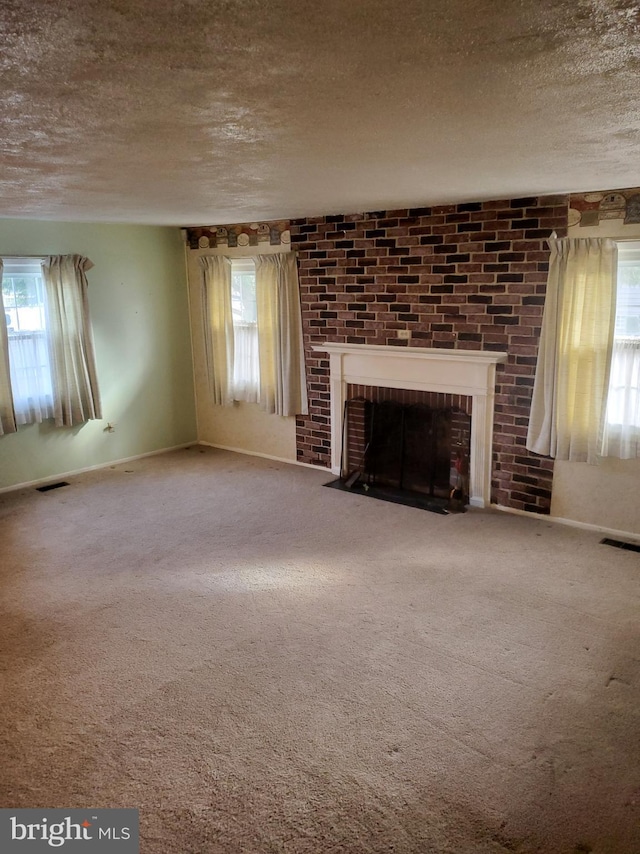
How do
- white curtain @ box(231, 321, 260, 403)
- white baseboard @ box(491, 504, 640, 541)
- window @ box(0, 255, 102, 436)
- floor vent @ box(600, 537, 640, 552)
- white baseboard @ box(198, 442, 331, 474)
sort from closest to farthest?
floor vent @ box(600, 537, 640, 552), white baseboard @ box(491, 504, 640, 541), window @ box(0, 255, 102, 436), white baseboard @ box(198, 442, 331, 474), white curtain @ box(231, 321, 260, 403)

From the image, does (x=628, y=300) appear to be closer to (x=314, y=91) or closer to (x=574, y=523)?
(x=574, y=523)

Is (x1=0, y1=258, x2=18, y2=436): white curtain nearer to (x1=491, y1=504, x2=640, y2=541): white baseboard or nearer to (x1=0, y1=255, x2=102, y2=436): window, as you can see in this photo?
(x1=0, y1=255, x2=102, y2=436): window

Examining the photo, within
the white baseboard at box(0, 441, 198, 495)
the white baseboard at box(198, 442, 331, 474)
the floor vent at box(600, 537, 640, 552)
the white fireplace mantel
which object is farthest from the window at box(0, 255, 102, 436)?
the floor vent at box(600, 537, 640, 552)

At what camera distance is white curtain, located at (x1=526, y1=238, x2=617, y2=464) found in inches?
155

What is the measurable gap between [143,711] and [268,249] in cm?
413

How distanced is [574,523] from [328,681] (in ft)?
7.92

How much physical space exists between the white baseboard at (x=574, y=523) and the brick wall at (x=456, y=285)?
0.16 feet

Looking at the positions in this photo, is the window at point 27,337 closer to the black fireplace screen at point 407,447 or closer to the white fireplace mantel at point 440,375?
the white fireplace mantel at point 440,375

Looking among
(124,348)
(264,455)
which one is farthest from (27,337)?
(264,455)

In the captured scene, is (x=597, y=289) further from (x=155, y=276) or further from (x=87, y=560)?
(x=155, y=276)

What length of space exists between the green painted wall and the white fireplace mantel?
6.07 feet

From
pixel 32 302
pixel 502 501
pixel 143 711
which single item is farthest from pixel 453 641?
pixel 32 302

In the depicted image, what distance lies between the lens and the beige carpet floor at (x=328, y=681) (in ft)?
6.74

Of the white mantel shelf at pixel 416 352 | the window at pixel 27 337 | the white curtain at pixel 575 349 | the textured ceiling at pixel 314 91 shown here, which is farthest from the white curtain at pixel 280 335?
the textured ceiling at pixel 314 91
